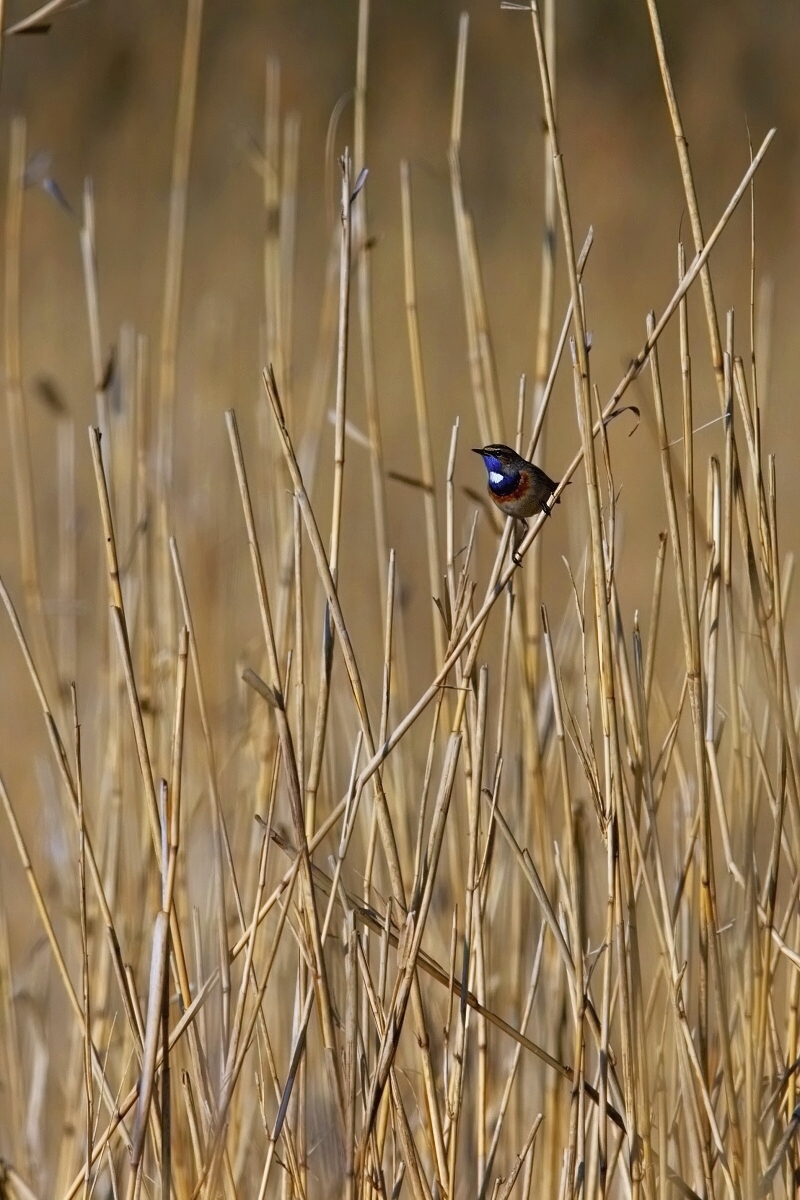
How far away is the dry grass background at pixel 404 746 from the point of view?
0.83 m

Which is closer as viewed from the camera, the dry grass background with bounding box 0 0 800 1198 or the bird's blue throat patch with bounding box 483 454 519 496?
the dry grass background with bounding box 0 0 800 1198

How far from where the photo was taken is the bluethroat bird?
38.0 inches

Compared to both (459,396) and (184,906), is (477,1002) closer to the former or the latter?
(184,906)

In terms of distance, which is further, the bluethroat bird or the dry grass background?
the bluethroat bird

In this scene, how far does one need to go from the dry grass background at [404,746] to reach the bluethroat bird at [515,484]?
0.04 meters

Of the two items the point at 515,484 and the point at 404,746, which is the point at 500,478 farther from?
the point at 404,746

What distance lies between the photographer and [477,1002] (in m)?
0.88

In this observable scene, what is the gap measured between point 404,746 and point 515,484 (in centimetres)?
38

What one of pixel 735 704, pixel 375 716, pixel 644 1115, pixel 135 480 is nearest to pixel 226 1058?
pixel 644 1115

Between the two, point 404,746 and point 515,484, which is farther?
point 404,746

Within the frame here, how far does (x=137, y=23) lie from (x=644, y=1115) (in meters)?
3.93

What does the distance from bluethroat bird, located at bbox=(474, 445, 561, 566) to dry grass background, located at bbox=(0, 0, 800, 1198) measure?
44mm

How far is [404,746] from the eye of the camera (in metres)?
1.28

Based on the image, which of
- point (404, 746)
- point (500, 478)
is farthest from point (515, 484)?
point (404, 746)
